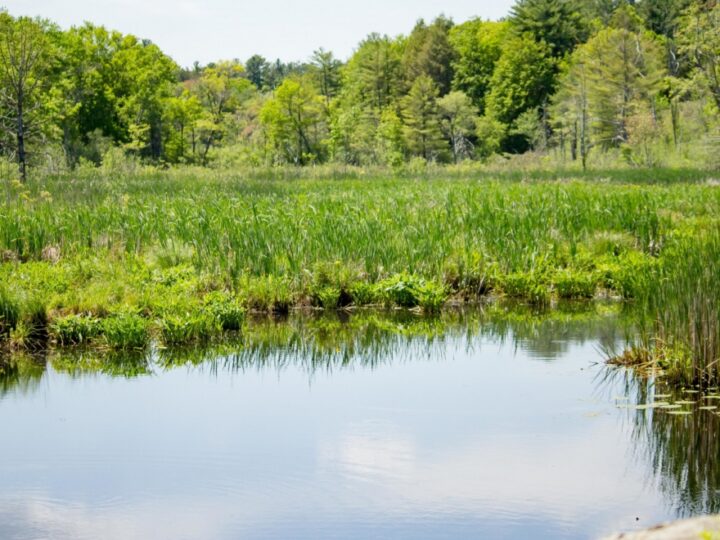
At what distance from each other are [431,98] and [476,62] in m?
19.0

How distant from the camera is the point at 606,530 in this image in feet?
18.4

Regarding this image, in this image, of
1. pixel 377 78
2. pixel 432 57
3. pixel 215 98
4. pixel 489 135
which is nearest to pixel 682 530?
pixel 215 98

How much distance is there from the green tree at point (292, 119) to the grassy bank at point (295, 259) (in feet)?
169

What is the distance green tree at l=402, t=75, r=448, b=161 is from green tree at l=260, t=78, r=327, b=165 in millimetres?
7313

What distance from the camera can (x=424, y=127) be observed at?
76.0 meters

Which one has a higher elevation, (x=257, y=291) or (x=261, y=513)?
(x=257, y=291)

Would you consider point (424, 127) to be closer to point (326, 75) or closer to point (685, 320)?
point (326, 75)

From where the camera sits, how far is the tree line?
200 ft

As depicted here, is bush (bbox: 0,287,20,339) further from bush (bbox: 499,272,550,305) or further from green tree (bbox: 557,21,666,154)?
green tree (bbox: 557,21,666,154)

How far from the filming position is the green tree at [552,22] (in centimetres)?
8556

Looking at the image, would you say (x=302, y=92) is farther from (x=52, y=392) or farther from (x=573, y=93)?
(x=52, y=392)

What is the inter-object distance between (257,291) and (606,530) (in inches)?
299

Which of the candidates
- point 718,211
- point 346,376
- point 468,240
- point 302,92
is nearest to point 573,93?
point 302,92

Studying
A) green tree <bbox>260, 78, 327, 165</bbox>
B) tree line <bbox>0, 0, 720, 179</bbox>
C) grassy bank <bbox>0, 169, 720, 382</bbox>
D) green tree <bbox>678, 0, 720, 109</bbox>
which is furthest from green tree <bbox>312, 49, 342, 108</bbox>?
grassy bank <bbox>0, 169, 720, 382</bbox>
